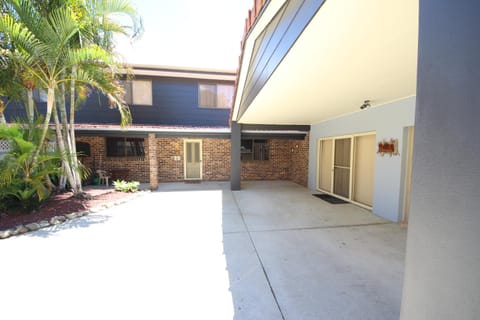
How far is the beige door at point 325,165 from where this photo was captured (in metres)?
7.07

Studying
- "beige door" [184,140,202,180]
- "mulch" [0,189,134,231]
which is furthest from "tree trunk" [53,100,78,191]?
"beige door" [184,140,202,180]

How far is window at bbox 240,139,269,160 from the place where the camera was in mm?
10039

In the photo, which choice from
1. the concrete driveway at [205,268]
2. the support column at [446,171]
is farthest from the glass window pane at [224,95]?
the support column at [446,171]

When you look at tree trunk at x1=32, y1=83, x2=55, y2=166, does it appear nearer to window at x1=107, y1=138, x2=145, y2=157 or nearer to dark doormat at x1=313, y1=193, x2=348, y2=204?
window at x1=107, y1=138, x2=145, y2=157

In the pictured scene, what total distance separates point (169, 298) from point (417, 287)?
223cm

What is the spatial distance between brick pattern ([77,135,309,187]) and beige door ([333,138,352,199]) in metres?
1.82

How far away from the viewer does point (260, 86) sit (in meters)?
3.31

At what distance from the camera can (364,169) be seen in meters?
5.56

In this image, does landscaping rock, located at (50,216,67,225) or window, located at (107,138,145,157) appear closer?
landscaping rock, located at (50,216,67,225)

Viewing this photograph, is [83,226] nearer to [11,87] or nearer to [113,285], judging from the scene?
[113,285]

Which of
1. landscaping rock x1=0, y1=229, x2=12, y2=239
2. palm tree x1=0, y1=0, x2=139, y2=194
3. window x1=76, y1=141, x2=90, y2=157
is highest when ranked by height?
palm tree x1=0, y1=0, x2=139, y2=194

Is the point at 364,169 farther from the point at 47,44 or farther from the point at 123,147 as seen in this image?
the point at 123,147

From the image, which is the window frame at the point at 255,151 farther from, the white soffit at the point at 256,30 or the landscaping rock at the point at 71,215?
the landscaping rock at the point at 71,215

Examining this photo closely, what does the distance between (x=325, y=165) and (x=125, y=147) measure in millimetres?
8384
